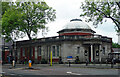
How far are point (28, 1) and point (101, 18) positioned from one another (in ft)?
58.8

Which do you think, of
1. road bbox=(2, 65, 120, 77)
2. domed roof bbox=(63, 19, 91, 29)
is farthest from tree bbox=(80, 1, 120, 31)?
domed roof bbox=(63, 19, 91, 29)

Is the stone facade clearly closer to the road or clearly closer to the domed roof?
the domed roof

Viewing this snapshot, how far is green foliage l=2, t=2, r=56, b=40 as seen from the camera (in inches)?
1758

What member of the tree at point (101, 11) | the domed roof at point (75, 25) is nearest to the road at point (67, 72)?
the tree at point (101, 11)

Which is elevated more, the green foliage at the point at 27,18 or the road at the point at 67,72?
the green foliage at the point at 27,18

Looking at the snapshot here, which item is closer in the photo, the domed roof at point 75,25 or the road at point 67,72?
the road at point 67,72

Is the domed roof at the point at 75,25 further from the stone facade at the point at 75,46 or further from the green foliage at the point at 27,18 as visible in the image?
the green foliage at the point at 27,18

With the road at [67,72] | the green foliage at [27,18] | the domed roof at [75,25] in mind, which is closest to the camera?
the road at [67,72]

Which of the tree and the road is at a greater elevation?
the tree

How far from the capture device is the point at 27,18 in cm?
4500

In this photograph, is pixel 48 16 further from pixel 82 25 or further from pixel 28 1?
pixel 82 25

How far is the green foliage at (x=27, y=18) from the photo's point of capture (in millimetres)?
44656

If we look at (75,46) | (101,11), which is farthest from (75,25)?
(101,11)

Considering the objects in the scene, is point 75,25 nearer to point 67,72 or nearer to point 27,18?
point 27,18
